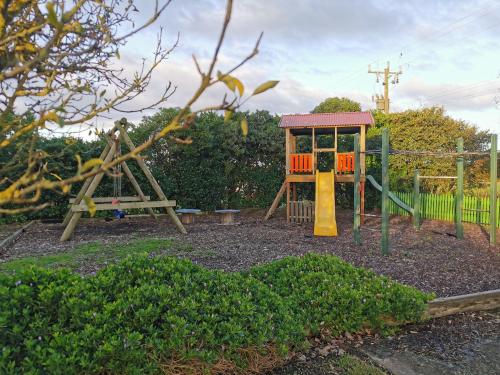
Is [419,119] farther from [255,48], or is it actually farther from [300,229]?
[255,48]

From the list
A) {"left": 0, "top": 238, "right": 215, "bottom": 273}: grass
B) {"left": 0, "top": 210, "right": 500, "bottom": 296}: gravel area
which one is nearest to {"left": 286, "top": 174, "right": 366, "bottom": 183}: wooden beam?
{"left": 0, "top": 210, "right": 500, "bottom": 296}: gravel area

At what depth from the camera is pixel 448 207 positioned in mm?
12891

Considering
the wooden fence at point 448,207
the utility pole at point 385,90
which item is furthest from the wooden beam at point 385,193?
the utility pole at point 385,90

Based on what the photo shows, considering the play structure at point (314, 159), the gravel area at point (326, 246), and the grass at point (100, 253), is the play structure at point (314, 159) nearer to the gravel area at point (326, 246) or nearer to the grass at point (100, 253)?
the gravel area at point (326, 246)

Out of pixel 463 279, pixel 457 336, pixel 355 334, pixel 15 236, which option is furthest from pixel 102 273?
pixel 15 236

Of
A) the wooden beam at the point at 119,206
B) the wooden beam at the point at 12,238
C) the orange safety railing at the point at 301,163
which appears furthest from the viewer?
the orange safety railing at the point at 301,163

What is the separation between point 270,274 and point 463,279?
10.7 ft

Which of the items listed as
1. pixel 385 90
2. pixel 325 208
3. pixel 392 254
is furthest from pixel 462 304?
pixel 385 90

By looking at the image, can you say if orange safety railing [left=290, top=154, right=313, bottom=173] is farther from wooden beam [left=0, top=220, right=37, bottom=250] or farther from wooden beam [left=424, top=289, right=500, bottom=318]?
wooden beam [left=424, top=289, right=500, bottom=318]

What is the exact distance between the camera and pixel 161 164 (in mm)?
13875

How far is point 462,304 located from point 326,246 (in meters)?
3.73

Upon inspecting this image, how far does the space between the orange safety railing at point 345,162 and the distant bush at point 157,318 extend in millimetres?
8936

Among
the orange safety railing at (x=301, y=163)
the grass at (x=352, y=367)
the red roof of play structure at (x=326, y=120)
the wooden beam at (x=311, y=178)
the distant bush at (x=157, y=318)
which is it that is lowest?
the grass at (x=352, y=367)

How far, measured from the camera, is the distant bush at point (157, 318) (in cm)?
254
